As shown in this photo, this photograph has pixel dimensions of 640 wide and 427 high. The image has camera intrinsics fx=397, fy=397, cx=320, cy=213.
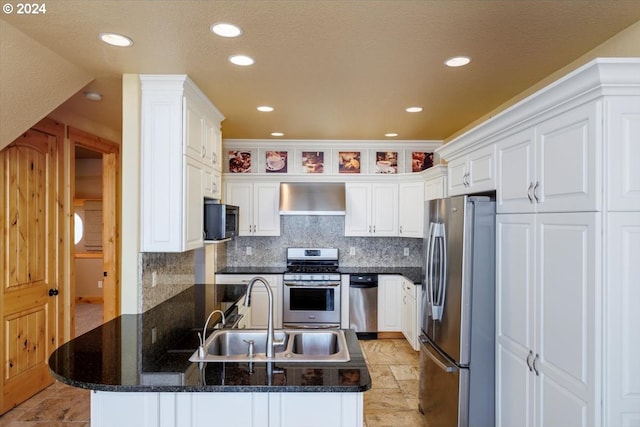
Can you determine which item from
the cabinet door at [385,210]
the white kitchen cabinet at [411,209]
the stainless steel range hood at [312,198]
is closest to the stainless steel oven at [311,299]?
the stainless steel range hood at [312,198]

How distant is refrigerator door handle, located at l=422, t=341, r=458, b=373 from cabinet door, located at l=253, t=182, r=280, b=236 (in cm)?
275

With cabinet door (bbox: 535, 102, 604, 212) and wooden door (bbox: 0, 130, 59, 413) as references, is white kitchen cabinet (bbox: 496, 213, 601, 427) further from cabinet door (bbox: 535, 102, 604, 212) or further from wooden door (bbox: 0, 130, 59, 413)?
wooden door (bbox: 0, 130, 59, 413)

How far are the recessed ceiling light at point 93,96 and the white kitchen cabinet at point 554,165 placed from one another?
313 centimetres

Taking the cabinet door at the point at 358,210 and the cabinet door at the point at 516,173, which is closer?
the cabinet door at the point at 516,173

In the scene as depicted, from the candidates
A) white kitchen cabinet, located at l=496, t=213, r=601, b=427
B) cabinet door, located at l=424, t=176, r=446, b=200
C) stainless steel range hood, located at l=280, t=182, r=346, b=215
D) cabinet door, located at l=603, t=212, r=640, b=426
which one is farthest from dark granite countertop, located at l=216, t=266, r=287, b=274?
cabinet door, located at l=603, t=212, r=640, b=426

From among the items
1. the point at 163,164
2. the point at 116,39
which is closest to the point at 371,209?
the point at 163,164

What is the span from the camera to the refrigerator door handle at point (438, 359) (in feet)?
8.45

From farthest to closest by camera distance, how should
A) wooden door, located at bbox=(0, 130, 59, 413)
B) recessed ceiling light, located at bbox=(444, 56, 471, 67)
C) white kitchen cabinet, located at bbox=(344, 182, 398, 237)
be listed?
white kitchen cabinet, located at bbox=(344, 182, 398, 237)
wooden door, located at bbox=(0, 130, 59, 413)
recessed ceiling light, located at bbox=(444, 56, 471, 67)

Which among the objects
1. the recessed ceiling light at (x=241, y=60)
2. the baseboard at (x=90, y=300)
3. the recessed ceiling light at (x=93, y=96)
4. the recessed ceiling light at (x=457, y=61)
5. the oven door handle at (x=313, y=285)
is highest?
the recessed ceiling light at (x=93, y=96)

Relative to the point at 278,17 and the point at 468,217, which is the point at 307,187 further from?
the point at 278,17

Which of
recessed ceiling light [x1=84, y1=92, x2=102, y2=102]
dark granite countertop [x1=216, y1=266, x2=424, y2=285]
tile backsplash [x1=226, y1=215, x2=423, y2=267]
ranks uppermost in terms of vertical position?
recessed ceiling light [x1=84, y1=92, x2=102, y2=102]

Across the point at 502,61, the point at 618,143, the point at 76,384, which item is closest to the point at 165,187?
the point at 76,384

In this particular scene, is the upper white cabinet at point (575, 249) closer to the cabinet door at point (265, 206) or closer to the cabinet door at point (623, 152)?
the cabinet door at point (623, 152)

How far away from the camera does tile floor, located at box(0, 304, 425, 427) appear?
3.10 metres
